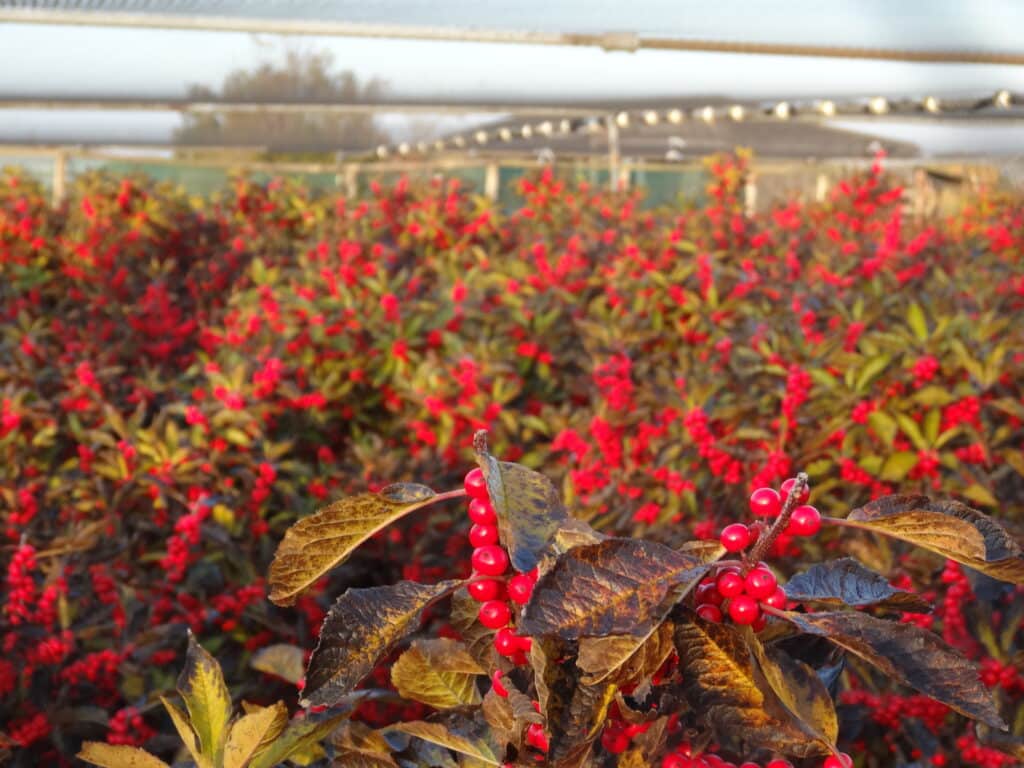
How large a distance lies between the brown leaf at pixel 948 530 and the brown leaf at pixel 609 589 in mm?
169

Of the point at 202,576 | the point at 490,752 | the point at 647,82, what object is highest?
the point at 647,82

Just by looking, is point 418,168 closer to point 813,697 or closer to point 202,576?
point 202,576

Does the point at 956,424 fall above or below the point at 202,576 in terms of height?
above

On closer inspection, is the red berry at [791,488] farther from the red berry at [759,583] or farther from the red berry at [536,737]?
the red berry at [536,737]

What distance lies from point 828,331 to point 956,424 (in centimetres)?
69

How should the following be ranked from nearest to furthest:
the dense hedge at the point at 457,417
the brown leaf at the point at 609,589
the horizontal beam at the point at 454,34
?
the brown leaf at the point at 609,589 → the dense hedge at the point at 457,417 → the horizontal beam at the point at 454,34

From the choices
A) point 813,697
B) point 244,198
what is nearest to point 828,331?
point 813,697

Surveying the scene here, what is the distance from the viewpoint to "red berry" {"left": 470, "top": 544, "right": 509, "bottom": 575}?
Result: 34.6 inches

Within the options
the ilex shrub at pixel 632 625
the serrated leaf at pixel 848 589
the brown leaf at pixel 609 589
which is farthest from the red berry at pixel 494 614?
the serrated leaf at pixel 848 589

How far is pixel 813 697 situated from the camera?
863 mm

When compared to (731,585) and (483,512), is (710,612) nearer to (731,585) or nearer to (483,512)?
(731,585)

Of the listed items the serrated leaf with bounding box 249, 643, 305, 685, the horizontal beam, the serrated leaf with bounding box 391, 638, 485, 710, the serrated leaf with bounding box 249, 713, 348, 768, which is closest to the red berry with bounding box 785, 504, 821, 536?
the serrated leaf with bounding box 391, 638, 485, 710

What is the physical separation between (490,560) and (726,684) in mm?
210

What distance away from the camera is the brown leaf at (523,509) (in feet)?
2.65
